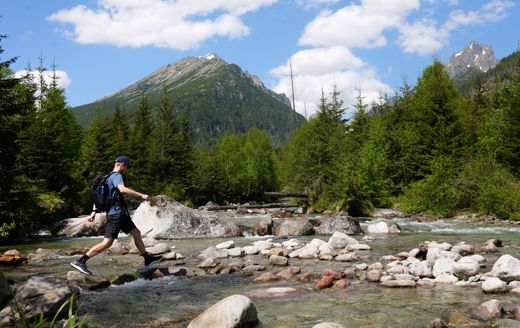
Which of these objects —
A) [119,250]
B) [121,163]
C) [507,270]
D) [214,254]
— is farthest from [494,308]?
[119,250]

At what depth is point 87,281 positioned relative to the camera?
9.64 m

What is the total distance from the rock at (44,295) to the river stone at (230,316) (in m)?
2.31

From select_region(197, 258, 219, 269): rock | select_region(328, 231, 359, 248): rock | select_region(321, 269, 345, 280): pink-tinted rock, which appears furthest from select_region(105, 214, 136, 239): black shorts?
select_region(328, 231, 359, 248): rock

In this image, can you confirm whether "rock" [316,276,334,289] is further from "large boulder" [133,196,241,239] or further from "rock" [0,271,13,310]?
"large boulder" [133,196,241,239]

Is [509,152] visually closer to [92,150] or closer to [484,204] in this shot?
[484,204]

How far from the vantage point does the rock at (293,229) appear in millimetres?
20375

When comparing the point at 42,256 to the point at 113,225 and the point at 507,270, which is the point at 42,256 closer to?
the point at 113,225

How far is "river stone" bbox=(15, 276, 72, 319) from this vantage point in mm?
7172

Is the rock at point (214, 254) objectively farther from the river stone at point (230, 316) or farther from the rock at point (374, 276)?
the river stone at point (230, 316)

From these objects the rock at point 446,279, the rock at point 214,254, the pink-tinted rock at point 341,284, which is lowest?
the rock at point 446,279

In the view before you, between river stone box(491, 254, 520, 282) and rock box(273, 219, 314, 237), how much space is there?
35.0ft

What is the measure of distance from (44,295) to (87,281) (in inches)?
93.7

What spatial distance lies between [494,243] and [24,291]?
43.3ft

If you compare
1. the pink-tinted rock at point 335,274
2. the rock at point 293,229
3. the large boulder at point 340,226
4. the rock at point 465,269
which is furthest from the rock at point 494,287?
the rock at point 293,229
